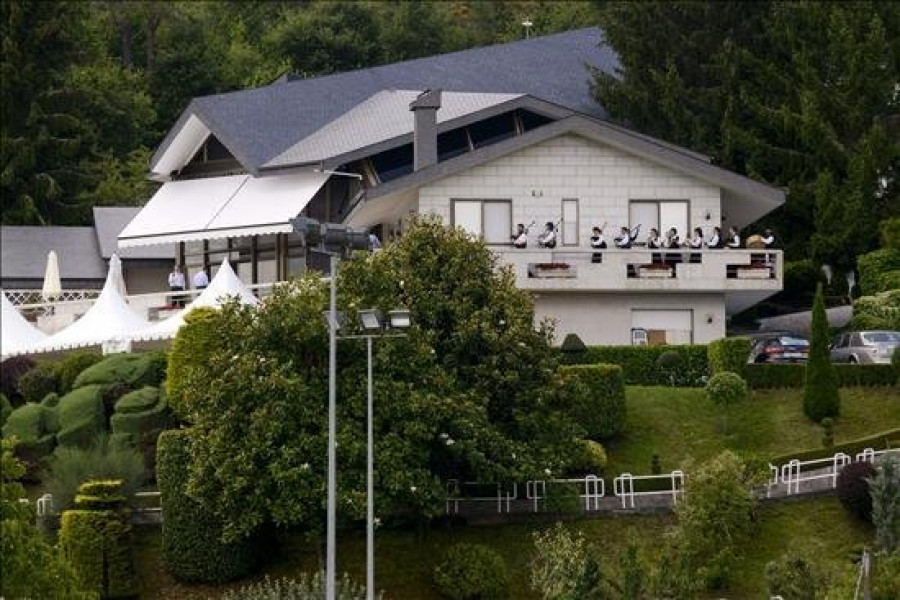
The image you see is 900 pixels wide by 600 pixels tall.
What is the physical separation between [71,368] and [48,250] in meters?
24.1

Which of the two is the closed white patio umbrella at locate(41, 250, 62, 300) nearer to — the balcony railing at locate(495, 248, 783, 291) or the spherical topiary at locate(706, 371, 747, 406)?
the balcony railing at locate(495, 248, 783, 291)

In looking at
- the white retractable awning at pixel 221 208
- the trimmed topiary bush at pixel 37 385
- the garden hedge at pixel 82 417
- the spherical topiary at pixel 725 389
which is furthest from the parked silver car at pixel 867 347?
the trimmed topiary bush at pixel 37 385

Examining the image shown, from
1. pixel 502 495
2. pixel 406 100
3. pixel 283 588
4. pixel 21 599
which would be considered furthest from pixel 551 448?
pixel 406 100

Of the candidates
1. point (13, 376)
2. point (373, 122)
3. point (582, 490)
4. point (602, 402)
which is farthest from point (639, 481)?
point (373, 122)

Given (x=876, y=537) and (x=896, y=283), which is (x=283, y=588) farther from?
(x=896, y=283)

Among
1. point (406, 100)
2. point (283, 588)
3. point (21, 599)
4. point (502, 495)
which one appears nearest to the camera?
point (21, 599)

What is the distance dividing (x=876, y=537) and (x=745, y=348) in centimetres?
1164

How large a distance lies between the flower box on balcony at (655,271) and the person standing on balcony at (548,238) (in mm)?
2356

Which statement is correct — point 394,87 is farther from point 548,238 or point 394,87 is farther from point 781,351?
point 781,351

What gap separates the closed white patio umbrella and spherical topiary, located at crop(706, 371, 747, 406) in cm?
2588

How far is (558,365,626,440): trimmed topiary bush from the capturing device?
62312 mm

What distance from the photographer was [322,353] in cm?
5762

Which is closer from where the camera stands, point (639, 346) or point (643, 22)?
point (639, 346)

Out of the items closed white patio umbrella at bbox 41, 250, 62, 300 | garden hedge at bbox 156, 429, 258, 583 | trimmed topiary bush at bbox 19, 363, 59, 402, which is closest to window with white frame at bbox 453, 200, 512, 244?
trimmed topiary bush at bbox 19, 363, 59, 402
